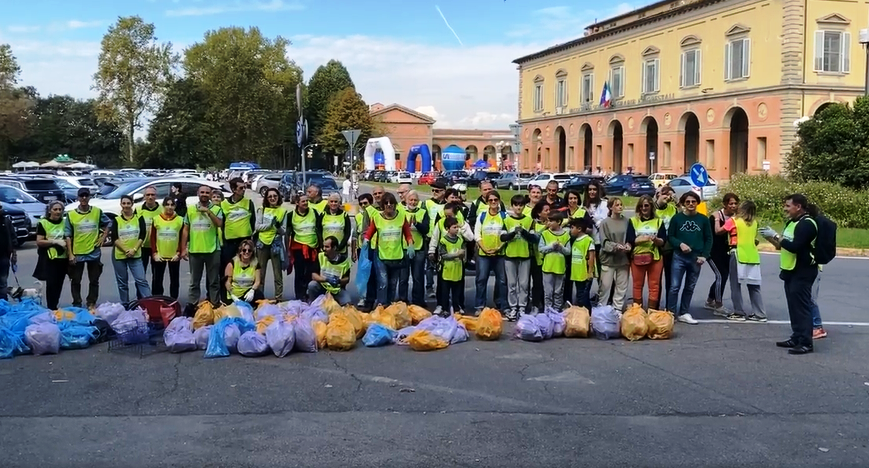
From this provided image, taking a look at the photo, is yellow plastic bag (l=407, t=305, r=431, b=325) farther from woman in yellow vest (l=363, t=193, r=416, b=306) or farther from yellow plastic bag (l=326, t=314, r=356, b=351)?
yellow plastic bag (l=326, t=314, r=356, b=351)

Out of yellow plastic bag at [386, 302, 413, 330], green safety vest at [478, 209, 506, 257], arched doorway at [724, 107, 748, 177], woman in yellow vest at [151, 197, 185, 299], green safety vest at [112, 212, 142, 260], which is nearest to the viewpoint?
yellow plastic bag at [386, 302, 413, 330]

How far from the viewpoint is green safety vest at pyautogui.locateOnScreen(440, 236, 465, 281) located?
11.2m

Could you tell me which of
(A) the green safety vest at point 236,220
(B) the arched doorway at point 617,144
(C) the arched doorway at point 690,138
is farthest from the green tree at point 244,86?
(A) the green safety vest at point 236,220

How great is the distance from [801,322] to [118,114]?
78035 millimetres

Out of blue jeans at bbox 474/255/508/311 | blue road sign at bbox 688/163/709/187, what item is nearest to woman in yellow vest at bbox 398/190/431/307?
blue jeans at bbox 474/255/508/311

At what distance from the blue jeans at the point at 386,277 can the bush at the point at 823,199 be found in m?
16.4

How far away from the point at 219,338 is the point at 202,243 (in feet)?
8.94

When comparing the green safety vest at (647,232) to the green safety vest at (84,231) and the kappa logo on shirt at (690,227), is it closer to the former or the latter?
the kappa logo on shirt at (690,227)

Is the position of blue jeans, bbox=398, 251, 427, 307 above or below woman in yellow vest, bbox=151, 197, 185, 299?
below

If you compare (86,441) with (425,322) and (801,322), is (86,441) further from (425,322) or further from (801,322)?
(801,322)

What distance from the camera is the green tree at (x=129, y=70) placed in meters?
77.7

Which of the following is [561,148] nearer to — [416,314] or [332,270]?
[332,270]

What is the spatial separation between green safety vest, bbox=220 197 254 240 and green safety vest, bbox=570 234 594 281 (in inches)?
176

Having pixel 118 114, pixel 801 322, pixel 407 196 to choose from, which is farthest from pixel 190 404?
pixel 118 114
